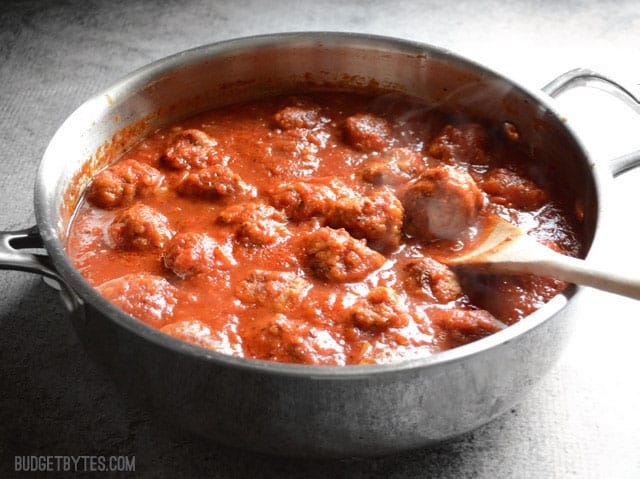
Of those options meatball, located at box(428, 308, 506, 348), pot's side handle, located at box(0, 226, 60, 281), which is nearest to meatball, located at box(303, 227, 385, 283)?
meatball, located at box(428, 308, 506, 348)

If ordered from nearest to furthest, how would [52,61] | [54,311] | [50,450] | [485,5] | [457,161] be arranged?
[50,450]
[54,311]
[457,161]
[52,61]
[485,5]

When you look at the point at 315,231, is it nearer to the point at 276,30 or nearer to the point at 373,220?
the point at 373,220

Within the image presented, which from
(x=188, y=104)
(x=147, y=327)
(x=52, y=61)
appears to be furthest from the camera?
(x=52, y=61)

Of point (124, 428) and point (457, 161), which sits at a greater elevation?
point (457, 161)

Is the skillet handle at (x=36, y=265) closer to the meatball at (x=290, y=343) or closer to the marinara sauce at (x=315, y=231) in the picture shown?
the marinara sauce at (x=315, y=231)

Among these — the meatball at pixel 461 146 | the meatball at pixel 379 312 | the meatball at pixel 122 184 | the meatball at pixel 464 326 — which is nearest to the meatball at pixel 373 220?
the meatball at pixel 379 312

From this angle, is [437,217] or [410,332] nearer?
[410,332]

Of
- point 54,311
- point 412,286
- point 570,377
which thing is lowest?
point 54,311

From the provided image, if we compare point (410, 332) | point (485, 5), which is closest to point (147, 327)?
point (410, 332)

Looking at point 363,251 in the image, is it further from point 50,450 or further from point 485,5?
point 485,5
